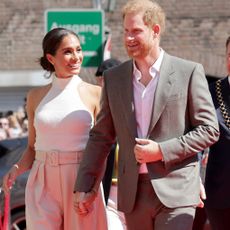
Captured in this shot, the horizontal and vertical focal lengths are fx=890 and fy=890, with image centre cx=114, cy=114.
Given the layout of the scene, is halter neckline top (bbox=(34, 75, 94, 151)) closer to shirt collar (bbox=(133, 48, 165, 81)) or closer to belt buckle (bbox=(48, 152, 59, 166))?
belt buckle (bbox=(48, 152, 59, 166))

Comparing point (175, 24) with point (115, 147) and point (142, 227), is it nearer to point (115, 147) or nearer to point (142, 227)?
point (115, 147)

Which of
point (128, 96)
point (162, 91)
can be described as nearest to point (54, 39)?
point (128, 96)

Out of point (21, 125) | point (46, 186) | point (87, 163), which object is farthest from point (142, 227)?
point (21, 125)

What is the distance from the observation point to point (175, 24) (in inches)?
797

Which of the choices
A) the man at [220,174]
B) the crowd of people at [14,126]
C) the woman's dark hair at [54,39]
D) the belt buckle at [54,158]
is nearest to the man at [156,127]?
the man at [220,174]

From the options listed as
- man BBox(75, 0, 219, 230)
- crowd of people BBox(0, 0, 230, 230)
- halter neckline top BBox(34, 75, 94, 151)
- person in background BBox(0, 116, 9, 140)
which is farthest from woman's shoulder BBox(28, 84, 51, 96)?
person in background BBox(0, 116, 9, 140)

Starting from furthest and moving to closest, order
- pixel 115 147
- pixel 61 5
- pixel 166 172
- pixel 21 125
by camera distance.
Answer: pixel 61 5 → pixel 21 125 → pixel 115 147 → pixel 166 172

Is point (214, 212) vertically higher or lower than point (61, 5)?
higher

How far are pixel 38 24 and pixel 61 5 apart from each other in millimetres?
687

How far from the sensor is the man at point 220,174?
5.91m

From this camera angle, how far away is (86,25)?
12.2 meters

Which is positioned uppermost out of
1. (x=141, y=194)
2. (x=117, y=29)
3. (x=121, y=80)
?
(x=121, y=80)

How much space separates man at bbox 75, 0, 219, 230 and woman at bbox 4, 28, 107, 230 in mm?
606

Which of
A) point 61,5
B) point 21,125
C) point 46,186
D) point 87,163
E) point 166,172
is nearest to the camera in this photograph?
point 166,172
